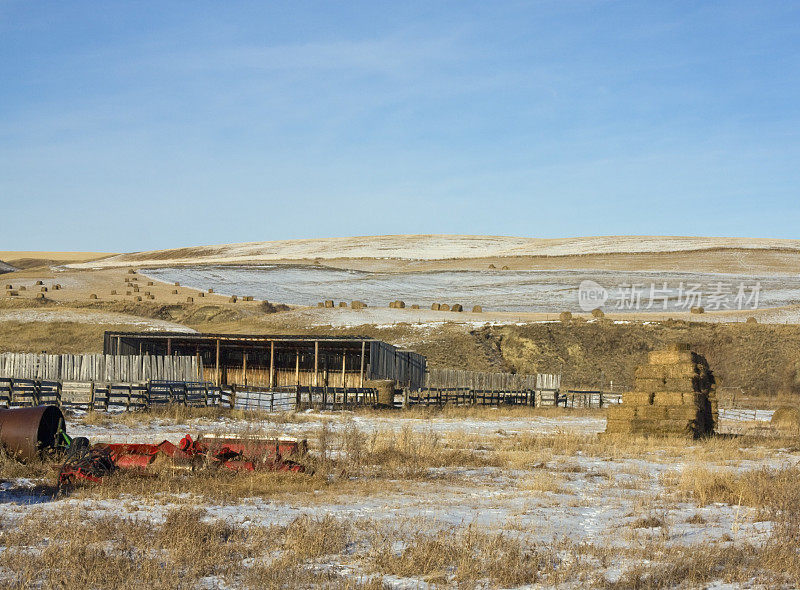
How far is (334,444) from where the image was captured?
758 inches

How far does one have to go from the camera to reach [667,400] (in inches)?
914

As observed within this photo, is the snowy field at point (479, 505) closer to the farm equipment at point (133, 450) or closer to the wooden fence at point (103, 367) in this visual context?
the farm equipment at point (133, 450)

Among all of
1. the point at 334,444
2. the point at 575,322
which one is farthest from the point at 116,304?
the point at 334,444

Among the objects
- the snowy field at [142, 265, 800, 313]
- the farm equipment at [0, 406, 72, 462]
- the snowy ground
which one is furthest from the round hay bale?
the snowy field at [142, 265, 800, 313]

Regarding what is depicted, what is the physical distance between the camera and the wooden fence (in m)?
34.9

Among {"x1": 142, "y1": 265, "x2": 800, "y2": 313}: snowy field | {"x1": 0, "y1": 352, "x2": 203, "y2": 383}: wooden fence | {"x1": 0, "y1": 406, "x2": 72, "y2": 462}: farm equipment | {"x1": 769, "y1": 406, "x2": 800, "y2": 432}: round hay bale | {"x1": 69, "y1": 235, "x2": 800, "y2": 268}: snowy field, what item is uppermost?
{"x1": 69, "y1": 235, "x2": 800, "y2": 268}: snowy field

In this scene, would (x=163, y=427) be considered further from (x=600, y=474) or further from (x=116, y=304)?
(x=116, y=304)

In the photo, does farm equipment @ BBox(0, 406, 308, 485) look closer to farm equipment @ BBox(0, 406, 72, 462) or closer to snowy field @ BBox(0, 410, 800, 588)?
farm equipment @ BBox(0, 406, 72, 462)

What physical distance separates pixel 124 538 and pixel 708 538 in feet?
20.6

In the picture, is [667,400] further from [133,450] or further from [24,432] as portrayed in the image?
[24,432]

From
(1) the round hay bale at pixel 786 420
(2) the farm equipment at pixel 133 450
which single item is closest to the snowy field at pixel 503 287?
(1) the round hay bale at pixel 786 420

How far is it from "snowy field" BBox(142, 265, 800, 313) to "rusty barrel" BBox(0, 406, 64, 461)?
202 feet

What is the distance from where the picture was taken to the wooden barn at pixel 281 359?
137 feet

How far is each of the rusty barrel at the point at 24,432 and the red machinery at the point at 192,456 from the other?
80 cm
